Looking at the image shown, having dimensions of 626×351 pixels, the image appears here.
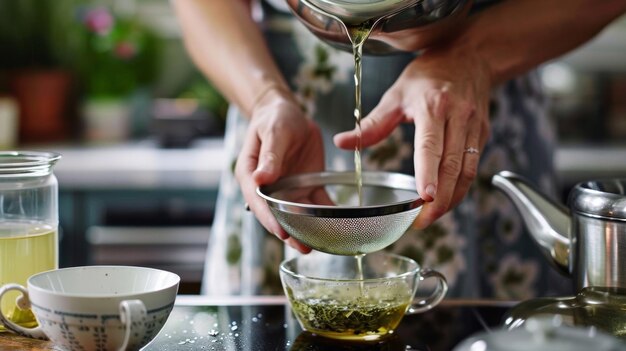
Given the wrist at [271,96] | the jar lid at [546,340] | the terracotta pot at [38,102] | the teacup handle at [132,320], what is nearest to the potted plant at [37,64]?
the terracotta pot at [38,102]

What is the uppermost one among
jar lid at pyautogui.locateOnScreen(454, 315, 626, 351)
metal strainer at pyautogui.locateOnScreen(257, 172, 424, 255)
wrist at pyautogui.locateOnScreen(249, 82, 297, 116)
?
wrist at pyautogui.locateOnScreen(249, 82, 297, 116)

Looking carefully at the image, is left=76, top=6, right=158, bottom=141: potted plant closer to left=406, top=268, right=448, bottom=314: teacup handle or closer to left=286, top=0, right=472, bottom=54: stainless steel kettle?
left=286, top=0, right=472, bottom=54: stainless steel kettle

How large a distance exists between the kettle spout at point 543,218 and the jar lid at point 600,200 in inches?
3.0

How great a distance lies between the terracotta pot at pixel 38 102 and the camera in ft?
9.99

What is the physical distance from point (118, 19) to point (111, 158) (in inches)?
26.7

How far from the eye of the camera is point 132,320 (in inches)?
35.5

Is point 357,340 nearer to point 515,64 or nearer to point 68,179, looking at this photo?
point 515,64

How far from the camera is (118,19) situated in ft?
10.3

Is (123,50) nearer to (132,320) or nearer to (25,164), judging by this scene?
(25,164)

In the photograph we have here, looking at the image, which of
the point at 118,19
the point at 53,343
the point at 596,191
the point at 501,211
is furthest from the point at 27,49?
the point at 596,191

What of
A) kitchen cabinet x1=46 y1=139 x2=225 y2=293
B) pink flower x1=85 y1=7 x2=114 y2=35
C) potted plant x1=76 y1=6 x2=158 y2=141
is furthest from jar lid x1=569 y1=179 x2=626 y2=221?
pink flower x1=85 y1=7 x2=114 y2=35

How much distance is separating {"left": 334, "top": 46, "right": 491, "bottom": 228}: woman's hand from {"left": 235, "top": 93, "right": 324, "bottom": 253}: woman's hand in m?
0.08

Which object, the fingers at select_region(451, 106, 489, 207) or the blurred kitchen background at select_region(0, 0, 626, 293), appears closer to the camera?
the fingers at select_region(451, 106, 489, 207)

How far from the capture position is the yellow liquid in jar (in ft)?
3.49
